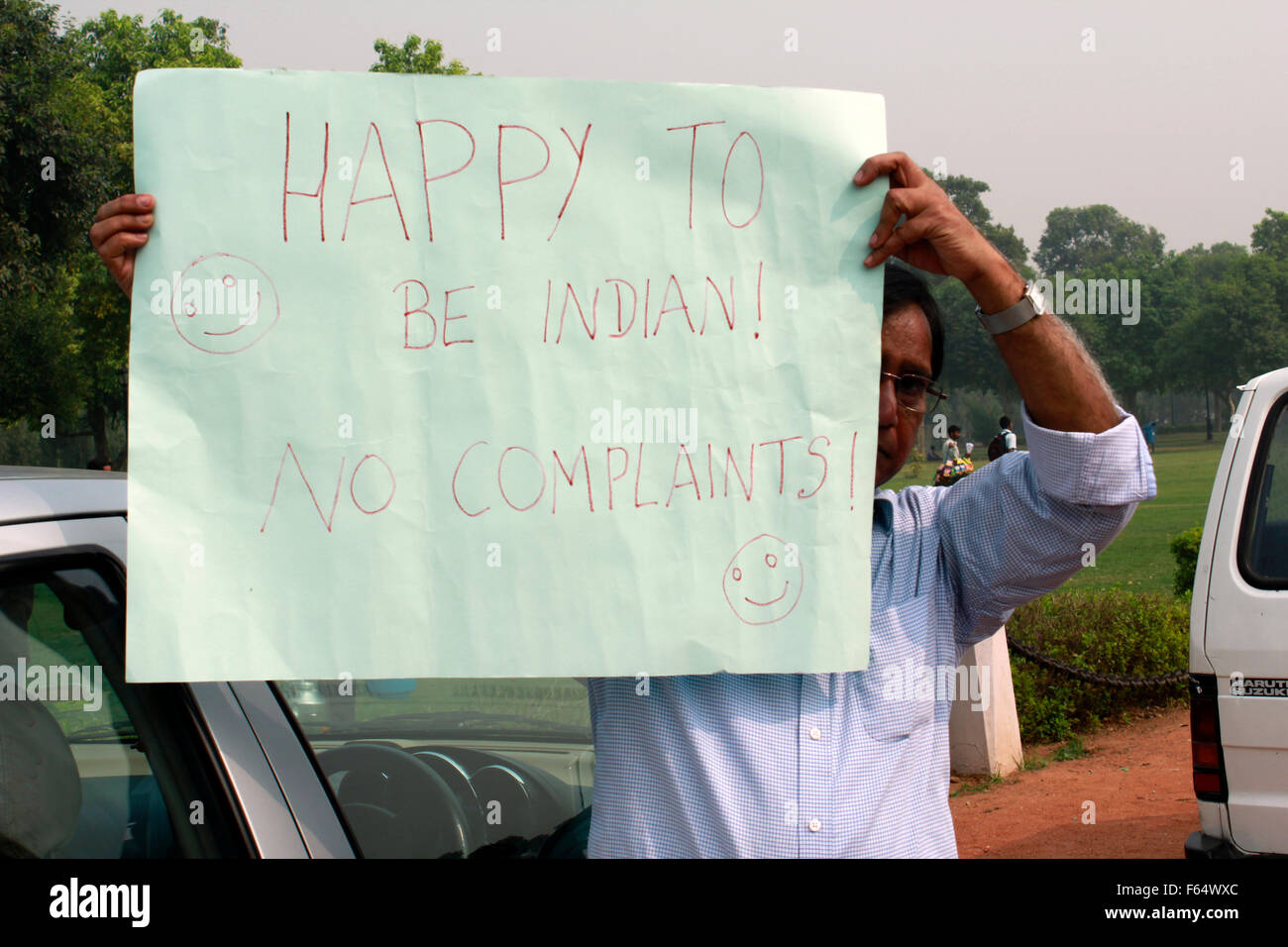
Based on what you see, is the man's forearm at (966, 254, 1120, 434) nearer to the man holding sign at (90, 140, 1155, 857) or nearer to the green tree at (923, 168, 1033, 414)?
the man holding sign at (90, 140, 1155, 857)

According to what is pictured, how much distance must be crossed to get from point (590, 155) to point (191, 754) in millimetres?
1149

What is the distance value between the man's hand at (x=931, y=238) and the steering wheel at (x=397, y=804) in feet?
4.66

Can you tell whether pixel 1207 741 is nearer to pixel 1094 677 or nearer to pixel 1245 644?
pixel 1245 644

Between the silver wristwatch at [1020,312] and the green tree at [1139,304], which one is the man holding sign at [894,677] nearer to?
the silver wristwatch at [1020,312]

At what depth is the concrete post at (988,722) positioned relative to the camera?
23.0 feet

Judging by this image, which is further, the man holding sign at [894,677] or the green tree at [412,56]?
the green tree at [412,56]

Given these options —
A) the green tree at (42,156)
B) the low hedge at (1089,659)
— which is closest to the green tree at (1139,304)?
the green tree at (42,156)

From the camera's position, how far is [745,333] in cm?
188

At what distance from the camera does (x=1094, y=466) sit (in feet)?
5.70

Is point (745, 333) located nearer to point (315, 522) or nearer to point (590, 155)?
point (590, 155)

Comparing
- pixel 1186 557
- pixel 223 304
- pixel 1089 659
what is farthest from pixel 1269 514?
pixel 1186 557

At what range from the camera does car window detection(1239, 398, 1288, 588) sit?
3.81 metres

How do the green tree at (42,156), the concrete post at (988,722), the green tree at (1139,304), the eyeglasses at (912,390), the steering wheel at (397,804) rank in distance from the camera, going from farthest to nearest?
the green tree at (1139,304)
the green tree at (42,156)
the concrete post at (988,722)
the steering wheel at (397,804)
the eyeglasses at (912,390)

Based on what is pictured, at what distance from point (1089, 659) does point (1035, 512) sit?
23.2ft
